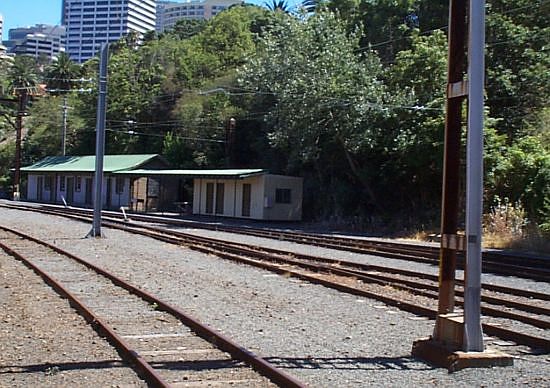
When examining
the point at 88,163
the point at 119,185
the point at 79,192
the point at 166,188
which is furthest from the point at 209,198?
the point at 79,192

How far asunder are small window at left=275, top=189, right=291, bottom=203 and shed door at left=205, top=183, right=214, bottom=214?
18.4ft

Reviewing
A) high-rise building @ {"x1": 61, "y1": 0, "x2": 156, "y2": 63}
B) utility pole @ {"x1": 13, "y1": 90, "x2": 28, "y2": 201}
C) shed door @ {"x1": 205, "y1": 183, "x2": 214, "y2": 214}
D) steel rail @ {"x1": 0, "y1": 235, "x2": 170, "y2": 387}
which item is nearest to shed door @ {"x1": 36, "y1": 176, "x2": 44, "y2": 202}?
utility pole @ {"x1": 13, "y1": 90, "x2": 28, "y2": 201}

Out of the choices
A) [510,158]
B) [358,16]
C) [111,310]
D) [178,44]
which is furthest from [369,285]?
[178,44]

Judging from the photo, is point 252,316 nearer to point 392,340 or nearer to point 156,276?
point 392,340

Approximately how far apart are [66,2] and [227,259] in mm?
42683

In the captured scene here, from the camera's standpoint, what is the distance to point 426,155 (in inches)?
1403

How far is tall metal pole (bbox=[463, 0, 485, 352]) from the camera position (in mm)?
8164

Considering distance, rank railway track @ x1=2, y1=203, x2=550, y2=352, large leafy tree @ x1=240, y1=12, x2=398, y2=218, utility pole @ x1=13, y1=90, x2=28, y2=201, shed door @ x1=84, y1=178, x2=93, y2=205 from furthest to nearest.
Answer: utility pole @ x1=13, y1=90, x2=28, y2=201, shed door @ x1=84, y1=178, x2=93, y2=205, large leafy tree @ x1=240, y1=12, x2=398, y2=218, railway track @ x1=2, y1=203, x2=550, y2=352

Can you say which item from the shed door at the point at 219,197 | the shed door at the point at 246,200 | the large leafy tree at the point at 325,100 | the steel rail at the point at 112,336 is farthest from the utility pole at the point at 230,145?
the steel rail at the point at 112,336

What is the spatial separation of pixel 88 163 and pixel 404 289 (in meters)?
55.1

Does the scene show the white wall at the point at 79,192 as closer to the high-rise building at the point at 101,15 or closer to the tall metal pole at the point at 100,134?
the high-rise building at the point at 101,15

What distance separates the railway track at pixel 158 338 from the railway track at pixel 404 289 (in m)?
3.61

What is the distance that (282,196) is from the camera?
4556 centimetres

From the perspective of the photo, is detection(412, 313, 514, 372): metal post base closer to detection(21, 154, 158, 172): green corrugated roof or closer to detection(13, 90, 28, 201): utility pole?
detection(21, 154, 158, 172): green corrugated roof
